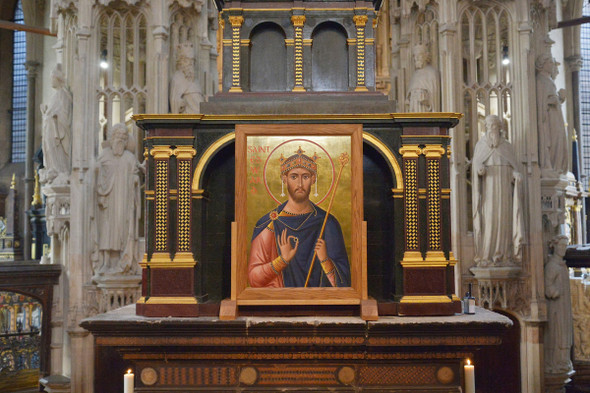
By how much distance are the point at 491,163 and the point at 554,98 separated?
224 cm

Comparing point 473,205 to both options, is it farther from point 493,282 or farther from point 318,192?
point 318,192

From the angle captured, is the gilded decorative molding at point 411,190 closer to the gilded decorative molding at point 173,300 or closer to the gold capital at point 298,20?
the gold capital at point 298,20

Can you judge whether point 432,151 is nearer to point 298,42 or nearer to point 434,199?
point 434,199

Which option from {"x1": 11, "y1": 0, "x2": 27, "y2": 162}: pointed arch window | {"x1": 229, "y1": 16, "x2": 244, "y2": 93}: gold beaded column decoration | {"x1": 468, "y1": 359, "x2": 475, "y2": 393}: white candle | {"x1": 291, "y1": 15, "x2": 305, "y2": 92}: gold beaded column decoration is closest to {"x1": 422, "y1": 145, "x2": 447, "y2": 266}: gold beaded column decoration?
{"x1": 468, "y1": 359, "x2": 475, "y2": 393}: white candle

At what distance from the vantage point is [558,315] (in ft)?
44.3

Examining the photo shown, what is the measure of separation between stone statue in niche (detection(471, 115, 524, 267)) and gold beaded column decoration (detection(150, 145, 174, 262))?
7.75m

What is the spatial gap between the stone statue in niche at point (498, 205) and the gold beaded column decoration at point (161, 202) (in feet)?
25.4

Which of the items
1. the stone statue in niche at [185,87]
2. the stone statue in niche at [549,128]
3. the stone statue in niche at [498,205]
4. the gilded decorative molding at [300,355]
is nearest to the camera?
the gilded decorative molding at [300,355]

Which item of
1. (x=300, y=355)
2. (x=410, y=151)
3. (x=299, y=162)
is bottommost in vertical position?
(x=300, y=355)

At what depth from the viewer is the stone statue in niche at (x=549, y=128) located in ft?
45.4

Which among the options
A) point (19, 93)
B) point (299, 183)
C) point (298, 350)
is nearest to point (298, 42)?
point (299, 183)

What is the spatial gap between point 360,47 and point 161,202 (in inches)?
119

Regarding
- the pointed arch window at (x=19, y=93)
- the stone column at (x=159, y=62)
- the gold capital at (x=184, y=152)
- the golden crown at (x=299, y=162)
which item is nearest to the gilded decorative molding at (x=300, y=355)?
the golden crown at (x=299, y=162)

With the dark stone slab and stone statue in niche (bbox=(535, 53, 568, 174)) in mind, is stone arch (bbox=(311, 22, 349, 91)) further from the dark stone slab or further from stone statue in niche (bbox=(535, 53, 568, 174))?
stone statue in niche (bbox=(535, 53, 568, 174))
